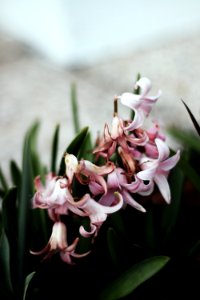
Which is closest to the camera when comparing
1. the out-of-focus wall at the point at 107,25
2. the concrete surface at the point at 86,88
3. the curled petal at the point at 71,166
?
the curled petal at the point at 71,166

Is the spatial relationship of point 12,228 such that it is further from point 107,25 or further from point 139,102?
point 107,25

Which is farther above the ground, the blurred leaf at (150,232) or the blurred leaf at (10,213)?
the blurred leaf at (10,213)

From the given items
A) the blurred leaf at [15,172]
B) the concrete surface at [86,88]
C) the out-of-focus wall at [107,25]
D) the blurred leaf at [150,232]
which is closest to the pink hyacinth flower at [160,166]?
the blurred leaf at [150,232]

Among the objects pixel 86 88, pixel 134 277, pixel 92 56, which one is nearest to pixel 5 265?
pixel 134 277

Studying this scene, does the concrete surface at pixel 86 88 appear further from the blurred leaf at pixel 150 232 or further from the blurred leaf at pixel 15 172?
the blurred leaf at pixel 150 232

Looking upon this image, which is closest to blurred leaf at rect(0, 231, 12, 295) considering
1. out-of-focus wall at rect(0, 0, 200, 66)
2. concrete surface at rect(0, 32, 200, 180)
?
concrete surface at rect(0, 32, 200, 180)

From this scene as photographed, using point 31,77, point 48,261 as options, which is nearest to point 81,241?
point 48,261

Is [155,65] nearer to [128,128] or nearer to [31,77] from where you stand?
[31,77]
